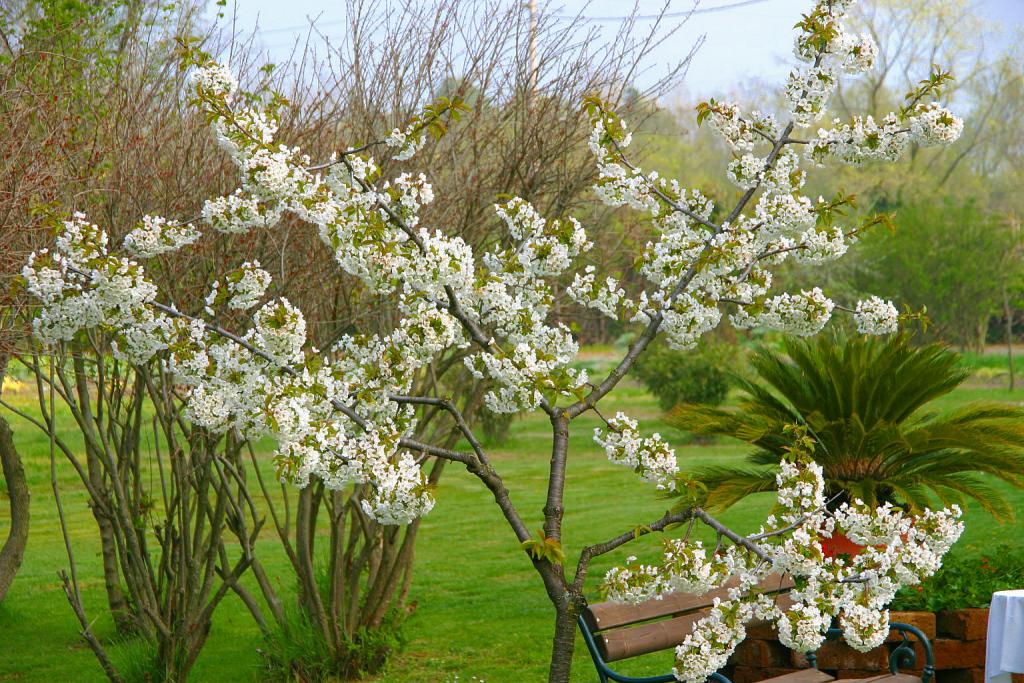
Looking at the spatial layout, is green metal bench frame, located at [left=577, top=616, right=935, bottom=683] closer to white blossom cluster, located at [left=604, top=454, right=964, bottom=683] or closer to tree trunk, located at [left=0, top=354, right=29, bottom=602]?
white blossom cluster, located at [left=604, top=454, right=964, bottom=683]

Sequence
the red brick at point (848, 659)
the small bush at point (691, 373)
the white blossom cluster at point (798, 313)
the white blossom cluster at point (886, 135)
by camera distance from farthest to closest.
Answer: the small bush at point (691, 373) < the red brick at point (848, 659) < the white blossom cluster at point (798, 313) < the white blossom cluster at point (886, 135)

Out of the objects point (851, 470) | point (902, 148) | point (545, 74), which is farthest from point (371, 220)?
point (851, 470)

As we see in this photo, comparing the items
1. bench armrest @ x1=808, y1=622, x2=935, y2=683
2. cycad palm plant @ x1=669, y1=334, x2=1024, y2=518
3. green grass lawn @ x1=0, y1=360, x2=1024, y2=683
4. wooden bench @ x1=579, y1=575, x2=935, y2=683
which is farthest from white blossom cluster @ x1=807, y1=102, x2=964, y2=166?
green grass lawn @ x1=0, y1=360, x2=1024, y2=683

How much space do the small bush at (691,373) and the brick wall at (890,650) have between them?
13226mm

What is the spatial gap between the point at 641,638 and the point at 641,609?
0.14 metres

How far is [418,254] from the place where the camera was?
380 centimetres

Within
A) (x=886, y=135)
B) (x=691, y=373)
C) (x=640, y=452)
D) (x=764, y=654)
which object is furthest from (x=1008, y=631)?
(x=691, y=373)

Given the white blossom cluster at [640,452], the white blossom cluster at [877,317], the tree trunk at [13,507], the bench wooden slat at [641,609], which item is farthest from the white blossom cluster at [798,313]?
the tree trunk at [13,507]

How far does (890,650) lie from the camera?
5543mm

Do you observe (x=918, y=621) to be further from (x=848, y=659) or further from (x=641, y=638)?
(x=641, y=638)

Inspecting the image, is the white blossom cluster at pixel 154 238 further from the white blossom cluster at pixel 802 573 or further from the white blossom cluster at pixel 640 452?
the white blossom cluster at pixel 802 573

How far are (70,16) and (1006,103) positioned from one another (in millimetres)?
42443

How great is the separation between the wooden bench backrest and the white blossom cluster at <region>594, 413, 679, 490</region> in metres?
0.73

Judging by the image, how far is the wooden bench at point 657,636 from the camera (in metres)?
4.69
